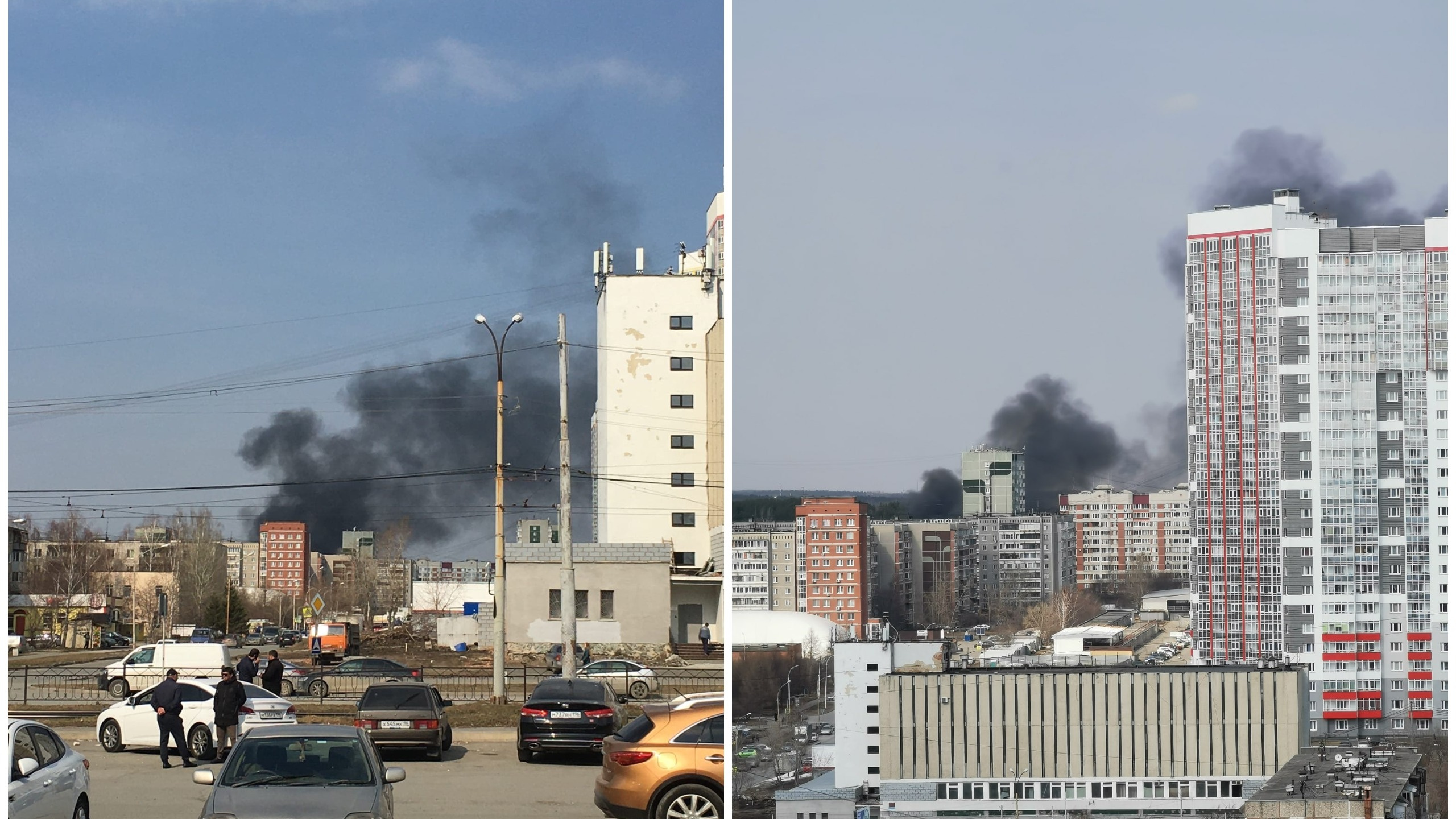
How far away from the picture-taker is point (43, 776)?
4.26m

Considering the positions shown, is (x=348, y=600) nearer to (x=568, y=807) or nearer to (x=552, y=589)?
(x=552, y=589)

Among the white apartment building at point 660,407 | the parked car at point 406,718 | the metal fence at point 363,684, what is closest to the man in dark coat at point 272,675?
the metal fence at point 363,684

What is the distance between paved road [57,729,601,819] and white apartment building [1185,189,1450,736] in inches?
1486

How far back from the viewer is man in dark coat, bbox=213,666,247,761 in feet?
23.4

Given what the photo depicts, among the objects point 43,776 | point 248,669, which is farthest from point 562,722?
point 248,669

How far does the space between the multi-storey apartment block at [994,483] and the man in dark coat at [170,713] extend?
4775cm

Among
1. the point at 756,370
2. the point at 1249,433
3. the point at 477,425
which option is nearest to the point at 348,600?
the point at 477,425

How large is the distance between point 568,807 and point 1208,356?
46.0m

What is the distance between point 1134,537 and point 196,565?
32.9 meters

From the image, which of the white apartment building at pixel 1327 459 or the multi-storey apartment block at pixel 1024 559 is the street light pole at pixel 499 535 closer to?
the white apartment building at pixel 1327 459

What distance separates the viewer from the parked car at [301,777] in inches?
160

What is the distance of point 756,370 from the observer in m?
63.2

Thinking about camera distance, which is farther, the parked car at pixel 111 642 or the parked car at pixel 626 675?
the parked car at pixel 111 642

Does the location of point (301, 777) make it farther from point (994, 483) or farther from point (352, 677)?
point (994, 483)
